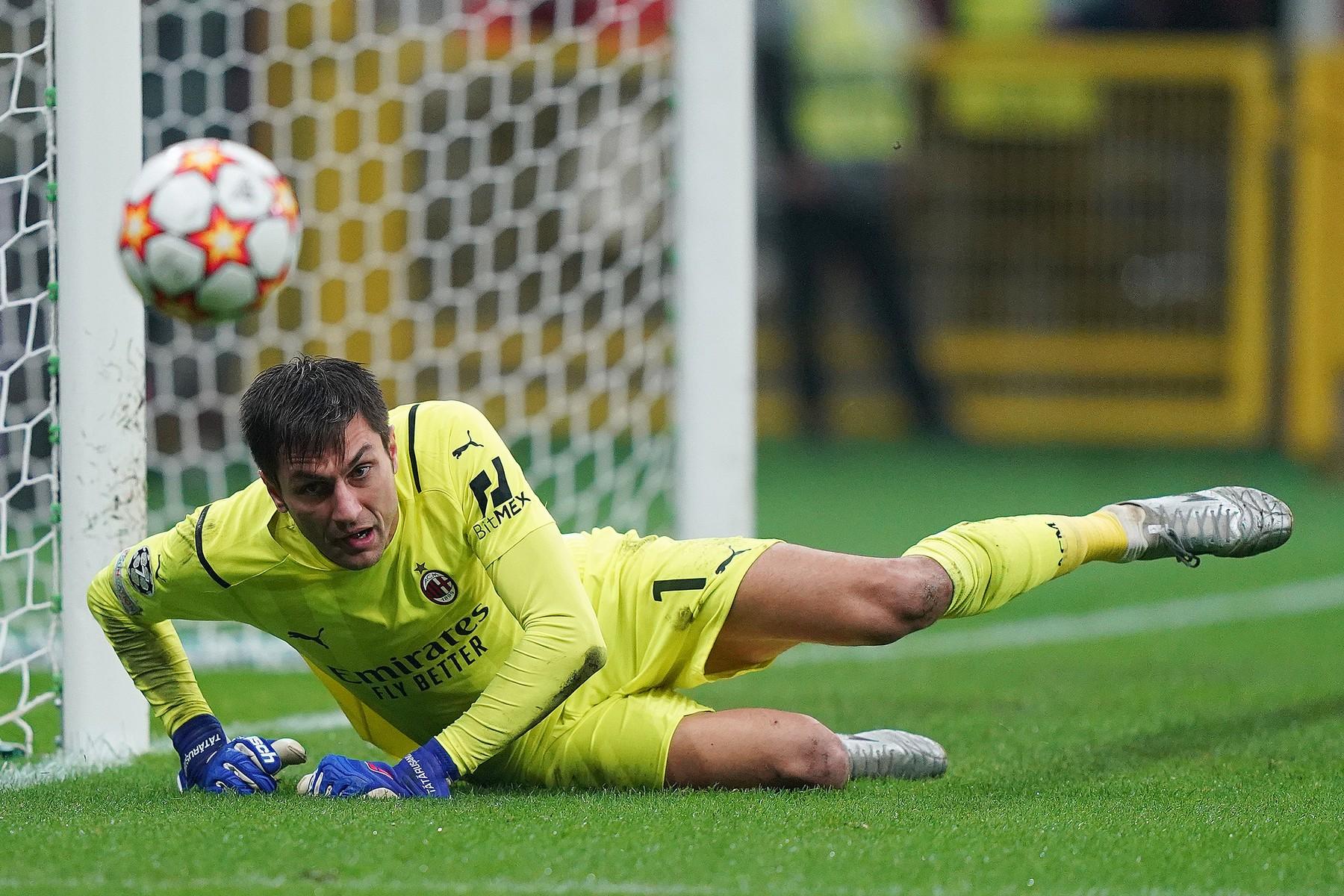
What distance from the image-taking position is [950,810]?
353 cm

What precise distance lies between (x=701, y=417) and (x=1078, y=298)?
25.0 ft

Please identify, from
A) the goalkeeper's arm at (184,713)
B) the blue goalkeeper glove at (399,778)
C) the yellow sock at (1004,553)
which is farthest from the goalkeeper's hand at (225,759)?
the yellow sock at (1004,553)

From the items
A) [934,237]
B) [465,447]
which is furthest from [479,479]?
[934,237]

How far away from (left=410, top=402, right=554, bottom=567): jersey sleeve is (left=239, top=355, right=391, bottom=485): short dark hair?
0.63ft

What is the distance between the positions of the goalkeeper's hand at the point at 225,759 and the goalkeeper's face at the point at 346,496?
19.4 inches

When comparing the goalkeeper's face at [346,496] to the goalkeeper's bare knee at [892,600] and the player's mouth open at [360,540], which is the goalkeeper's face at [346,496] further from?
the goalkeeper's bare knee at [892,600]

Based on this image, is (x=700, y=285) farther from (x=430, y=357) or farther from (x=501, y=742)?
(x=430, y=357)

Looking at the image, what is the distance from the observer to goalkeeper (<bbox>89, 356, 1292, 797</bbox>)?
3.38 metres

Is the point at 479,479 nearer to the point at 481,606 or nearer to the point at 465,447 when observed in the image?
the point at 465,447

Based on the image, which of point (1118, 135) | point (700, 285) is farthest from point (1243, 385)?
point (700, 285)

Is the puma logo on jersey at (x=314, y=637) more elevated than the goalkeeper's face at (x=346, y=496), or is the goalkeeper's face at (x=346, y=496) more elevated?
the goalkeeper's face at (x=346, y=496)

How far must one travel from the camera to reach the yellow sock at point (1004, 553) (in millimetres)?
3773

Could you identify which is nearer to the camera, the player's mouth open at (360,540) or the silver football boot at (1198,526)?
the player's mouth open at (360,540)

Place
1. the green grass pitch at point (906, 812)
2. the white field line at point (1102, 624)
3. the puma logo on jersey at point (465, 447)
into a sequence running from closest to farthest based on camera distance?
the green grass pitch at point (906, 812)
the puma logo on jersey at point (465, 447)
the white field line at point (1102, 624)
